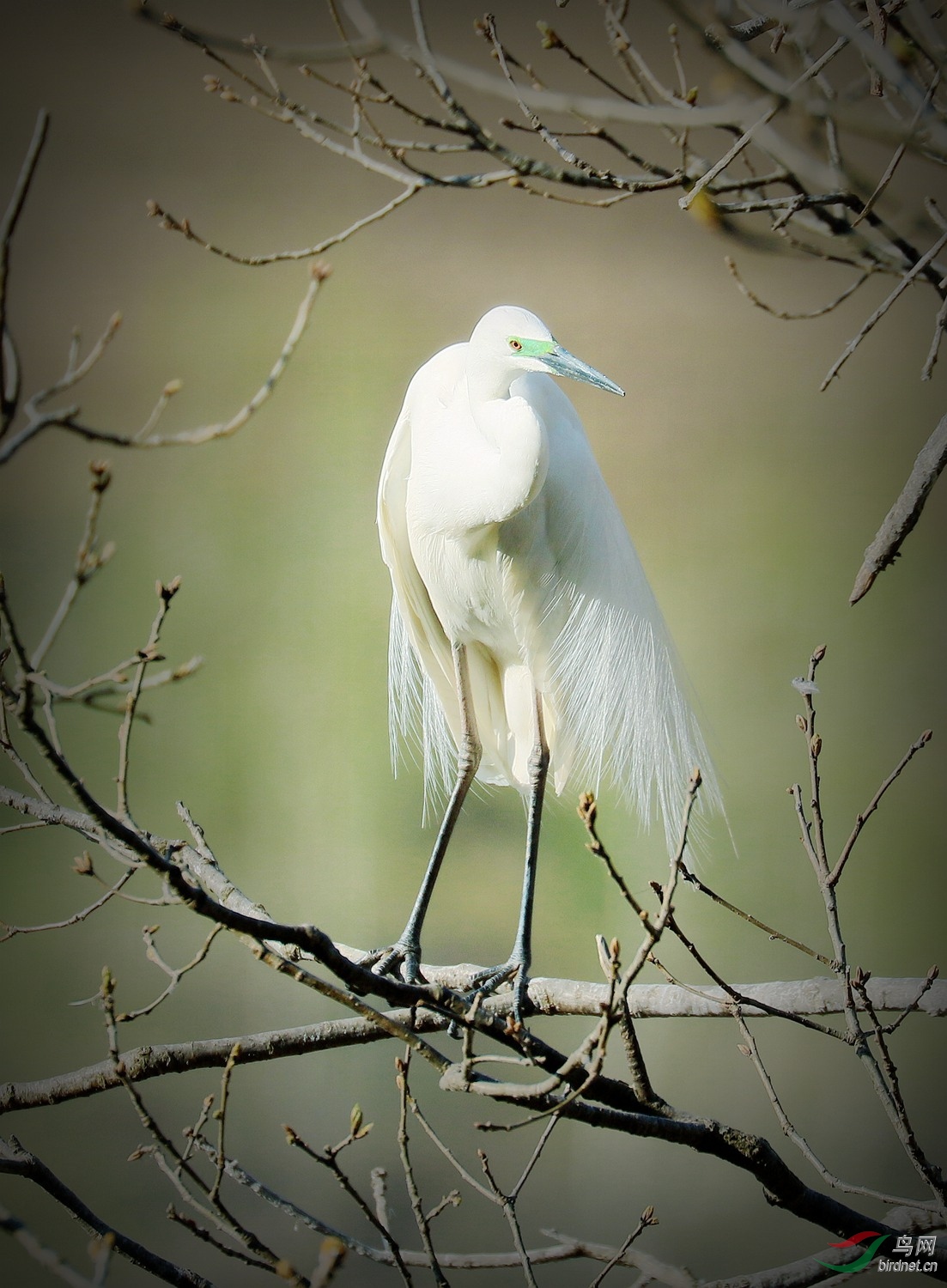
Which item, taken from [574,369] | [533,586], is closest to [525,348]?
[574,369]

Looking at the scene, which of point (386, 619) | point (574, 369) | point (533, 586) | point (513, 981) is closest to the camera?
point (574, 369)

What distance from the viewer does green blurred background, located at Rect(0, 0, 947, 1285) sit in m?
1.67

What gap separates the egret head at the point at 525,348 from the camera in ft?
3.66

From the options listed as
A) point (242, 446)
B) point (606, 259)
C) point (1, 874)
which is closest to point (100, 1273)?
point (1, 874)

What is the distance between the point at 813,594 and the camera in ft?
6.28

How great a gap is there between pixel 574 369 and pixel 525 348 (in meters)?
0.08

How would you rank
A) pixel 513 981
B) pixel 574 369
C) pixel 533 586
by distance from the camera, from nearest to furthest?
pixel 574 369, pixel 513 981, pixel 533 586

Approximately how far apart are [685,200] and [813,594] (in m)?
1.13

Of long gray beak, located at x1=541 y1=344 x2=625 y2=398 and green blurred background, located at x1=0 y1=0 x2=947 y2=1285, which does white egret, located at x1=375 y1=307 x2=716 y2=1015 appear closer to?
long gray beak, located at x1=541 y1=344 x2=625 y2=398

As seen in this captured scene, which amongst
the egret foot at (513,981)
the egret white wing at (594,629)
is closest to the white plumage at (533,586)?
the egret white wing at (594,629)

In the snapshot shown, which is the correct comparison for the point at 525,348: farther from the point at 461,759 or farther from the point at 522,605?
the point at 461,759

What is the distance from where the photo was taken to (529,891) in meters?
1.39

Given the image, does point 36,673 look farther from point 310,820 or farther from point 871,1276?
point 871,1276

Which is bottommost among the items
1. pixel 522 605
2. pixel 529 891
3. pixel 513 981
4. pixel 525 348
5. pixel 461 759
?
pixel 513 981
